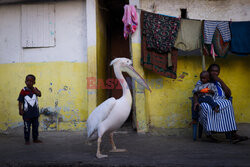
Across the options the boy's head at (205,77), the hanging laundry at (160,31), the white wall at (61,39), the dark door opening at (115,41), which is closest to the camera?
the boy's head at (205,77)

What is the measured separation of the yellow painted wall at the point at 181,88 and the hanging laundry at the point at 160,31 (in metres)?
0.63

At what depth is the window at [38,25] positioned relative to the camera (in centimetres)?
626

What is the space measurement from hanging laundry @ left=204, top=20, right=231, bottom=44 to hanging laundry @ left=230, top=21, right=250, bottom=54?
0.12 metres

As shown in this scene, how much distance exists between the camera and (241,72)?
5699 mm

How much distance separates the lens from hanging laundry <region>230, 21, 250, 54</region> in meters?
5.25

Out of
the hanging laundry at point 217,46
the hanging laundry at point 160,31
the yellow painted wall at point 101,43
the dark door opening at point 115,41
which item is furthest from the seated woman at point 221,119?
the dark door opening at point 115,41

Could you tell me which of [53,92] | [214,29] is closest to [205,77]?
[214,29]

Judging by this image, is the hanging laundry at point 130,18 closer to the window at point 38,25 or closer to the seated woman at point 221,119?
the window at point 38,25

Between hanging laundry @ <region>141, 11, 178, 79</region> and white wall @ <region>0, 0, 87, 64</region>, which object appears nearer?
hanging laundry @ <region>141, 11, 178, 79</region>

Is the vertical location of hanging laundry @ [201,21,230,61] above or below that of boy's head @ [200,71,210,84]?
above

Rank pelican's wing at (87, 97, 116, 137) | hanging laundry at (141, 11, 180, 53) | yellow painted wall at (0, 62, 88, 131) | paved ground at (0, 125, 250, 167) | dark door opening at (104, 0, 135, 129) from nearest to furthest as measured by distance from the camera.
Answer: paved ground at (0, 125, 250, 167) → pelican's wing at (87, 97, 116, 137) → hanging laundry at (141, 11, 180, 53) → yellow painted wall at (0, 62, 88, 131) → dark door opening at (104, 0, 135, 129)

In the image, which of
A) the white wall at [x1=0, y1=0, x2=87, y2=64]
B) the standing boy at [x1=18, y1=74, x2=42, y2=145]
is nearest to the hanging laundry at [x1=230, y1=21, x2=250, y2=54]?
the white wall at [x1=0, y1=0, x2=87, y2=64]

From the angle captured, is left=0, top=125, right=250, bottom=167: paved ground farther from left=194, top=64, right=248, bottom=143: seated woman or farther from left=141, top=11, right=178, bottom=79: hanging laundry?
left=141, top=11, right=178, bottom=79: hanging laundry

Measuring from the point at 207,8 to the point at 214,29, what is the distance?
0.80 m
